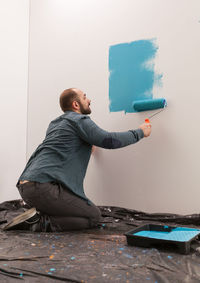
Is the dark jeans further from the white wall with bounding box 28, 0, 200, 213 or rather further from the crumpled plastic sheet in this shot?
the white wall with bounding box 28, 0, 200, 213

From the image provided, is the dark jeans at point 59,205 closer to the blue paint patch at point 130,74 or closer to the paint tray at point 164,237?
the paint tray at point 164,237

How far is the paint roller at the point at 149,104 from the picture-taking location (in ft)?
6.18

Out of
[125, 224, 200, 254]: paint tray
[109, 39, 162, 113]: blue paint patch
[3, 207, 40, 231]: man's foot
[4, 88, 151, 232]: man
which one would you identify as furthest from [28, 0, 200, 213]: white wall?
[3, 207, 40, 231]: man's foot

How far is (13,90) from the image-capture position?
2.55m

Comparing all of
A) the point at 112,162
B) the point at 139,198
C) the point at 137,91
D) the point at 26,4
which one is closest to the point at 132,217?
the point at 139,198

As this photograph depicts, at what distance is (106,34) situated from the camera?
2.22 meters

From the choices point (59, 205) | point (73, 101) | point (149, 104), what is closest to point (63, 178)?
point (59, 205)

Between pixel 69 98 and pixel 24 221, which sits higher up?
pixel 69 98

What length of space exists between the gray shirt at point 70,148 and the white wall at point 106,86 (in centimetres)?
28

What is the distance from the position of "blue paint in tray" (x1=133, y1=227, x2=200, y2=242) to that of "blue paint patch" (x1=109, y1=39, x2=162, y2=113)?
895mm

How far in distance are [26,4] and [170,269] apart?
255cm

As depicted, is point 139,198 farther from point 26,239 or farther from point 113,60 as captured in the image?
point 113,60

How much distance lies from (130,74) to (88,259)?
4.49 ft

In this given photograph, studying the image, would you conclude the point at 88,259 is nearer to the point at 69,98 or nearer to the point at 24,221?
the point at 24,221
